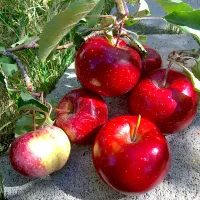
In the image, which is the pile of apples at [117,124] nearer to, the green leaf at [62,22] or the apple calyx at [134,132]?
the apple calyx at [134,132]

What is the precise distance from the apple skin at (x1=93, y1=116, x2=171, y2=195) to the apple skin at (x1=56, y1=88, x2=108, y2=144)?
0.12m

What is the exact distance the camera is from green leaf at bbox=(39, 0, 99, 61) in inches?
40.7

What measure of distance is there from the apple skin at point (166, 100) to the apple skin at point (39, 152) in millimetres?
299

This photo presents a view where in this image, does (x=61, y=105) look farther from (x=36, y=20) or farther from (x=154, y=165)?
(x=36, y=20)

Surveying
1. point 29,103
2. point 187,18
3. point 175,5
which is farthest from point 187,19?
point 29,103

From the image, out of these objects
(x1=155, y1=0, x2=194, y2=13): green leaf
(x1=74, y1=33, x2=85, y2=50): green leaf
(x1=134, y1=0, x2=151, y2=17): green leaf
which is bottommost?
(x1=74, y1=33, x2=85, y2=50): green leaf

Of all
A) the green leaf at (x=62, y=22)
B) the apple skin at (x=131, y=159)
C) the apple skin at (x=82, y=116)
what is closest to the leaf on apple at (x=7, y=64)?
the apple skin at (x=82, y=116)

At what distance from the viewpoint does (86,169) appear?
1360mm

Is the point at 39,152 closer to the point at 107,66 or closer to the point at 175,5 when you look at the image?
→ the point at 107,66

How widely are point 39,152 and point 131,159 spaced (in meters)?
0.29

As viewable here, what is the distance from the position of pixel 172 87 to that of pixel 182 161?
262 mm

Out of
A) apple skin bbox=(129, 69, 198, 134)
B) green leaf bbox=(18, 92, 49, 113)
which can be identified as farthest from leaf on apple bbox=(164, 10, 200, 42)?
green leaf bbox=(18, 92, 49, 113)

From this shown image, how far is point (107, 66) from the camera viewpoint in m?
1.28

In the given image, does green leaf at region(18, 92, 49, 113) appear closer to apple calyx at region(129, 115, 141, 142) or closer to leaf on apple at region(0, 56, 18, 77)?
apple calyx at region(129, 115, 141, 142)
